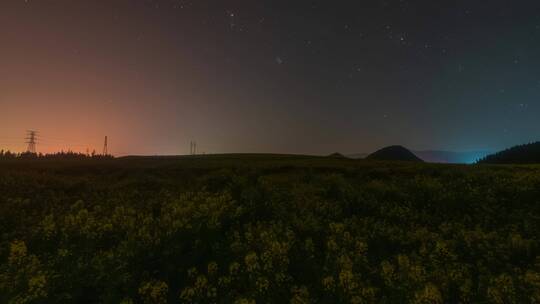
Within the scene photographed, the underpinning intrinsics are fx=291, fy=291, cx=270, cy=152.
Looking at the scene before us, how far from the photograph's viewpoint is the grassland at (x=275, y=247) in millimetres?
7160

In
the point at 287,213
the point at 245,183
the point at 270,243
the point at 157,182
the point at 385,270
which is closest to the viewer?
the point at 385,270

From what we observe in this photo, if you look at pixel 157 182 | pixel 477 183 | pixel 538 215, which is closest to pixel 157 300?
pixel 157 182

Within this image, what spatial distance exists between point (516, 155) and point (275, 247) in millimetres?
158172

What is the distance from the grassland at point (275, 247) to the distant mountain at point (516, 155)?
127m

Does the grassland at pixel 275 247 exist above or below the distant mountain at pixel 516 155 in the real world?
below

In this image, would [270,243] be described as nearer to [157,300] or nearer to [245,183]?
[157,300]

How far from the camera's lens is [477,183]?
1906 centimetres

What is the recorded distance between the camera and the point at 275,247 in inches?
336

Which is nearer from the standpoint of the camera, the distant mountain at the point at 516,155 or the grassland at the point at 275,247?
the grassland at the point at 275,247

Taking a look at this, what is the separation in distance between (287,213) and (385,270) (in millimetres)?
5669

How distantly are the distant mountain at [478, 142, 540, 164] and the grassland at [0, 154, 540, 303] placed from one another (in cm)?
12653

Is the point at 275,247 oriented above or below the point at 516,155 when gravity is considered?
below

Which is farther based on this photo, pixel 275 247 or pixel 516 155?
pixel 516 155

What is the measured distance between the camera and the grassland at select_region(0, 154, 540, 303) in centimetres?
716
